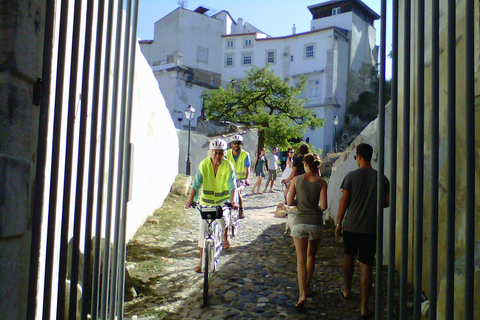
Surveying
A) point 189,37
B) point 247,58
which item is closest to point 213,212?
point 189,37

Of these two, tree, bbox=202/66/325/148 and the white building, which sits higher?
the white building

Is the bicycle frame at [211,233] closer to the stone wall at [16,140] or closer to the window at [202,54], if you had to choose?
the stone wall at [16,140]

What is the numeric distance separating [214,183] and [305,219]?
5.48 feet

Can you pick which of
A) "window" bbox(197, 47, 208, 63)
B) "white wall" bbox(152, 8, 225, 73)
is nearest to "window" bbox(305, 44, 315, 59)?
"white wall" bbox(152, 8, 225, 73)

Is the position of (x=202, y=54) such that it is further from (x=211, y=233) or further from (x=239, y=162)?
(x=211, y=233)

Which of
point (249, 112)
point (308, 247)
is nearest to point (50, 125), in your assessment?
point (308, 247)

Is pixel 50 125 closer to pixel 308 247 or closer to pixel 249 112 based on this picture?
pixel 308 247

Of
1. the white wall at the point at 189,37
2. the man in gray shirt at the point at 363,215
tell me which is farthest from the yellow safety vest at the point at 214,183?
the white wall at the point at 189,37

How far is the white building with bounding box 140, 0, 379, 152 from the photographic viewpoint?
42.6 metres

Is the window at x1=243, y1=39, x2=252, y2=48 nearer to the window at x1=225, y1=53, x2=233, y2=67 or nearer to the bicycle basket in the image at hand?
the window at x1=225, y1=53, x2=233, y2=67

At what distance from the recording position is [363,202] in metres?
4.56

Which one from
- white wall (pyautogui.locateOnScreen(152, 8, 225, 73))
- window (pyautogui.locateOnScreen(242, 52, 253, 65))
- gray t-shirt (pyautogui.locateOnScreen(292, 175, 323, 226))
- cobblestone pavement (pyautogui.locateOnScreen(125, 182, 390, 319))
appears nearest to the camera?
cobblestone pavement (pyautogui.locateOnScreen(125, 182, 390, 319))

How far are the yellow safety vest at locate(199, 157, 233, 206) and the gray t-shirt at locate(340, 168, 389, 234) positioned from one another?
6.74 ft

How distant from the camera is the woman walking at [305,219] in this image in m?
4.88
